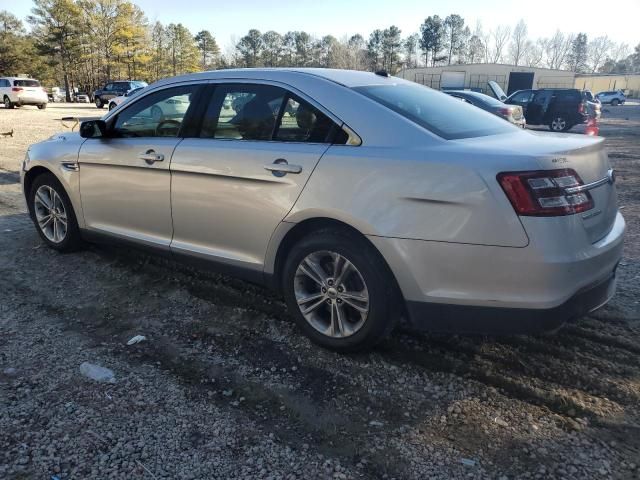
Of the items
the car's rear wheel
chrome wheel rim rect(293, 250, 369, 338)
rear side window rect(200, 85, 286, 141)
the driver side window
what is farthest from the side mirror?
the car's rear wheel

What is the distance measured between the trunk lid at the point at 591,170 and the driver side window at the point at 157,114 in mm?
2544

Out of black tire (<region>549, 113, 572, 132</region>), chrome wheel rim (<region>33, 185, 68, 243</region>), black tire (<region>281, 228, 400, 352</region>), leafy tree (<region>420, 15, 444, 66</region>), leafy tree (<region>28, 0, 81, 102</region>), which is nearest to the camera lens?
black tire (<region>281, 228, 400, 352</region>)

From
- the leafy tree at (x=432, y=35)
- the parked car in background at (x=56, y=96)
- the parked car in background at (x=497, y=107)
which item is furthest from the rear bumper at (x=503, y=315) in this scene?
the leafy tree at (x=432, y=35)

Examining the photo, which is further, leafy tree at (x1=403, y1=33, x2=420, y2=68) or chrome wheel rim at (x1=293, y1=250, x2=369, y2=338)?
leafy tree at (x1=403, y1=33, x2=420, y2=68)

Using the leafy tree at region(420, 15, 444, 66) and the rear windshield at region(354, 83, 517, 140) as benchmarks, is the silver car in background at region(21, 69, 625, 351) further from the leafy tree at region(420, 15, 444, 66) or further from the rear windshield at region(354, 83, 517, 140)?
the leafy tree at region(420, 15, 444, 66)

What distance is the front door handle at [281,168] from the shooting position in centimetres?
311

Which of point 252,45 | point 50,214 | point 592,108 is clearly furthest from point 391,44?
point 50,214

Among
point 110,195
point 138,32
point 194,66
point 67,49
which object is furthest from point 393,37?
point 110,195

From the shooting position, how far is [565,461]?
2.28 meters

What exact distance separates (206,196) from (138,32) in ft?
204

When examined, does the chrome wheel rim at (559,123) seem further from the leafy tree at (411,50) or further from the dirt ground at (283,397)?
the leafy tree at (411,50)

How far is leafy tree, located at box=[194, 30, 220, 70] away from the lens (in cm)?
8494

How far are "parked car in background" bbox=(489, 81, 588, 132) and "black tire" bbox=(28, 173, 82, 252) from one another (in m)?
16.7

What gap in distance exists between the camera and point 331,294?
3.13 metres
